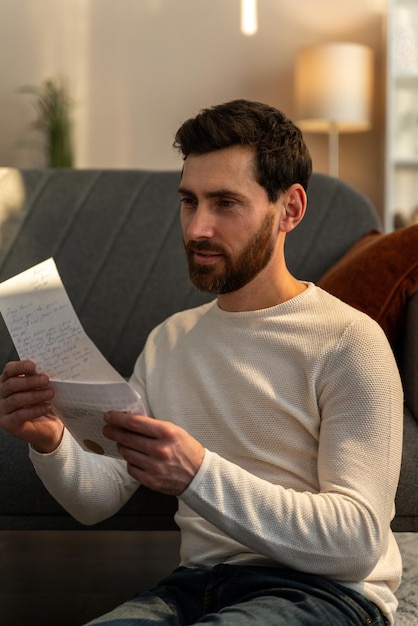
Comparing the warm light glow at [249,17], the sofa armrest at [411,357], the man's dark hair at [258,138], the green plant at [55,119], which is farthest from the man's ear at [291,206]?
the warm light glow at [249,17]

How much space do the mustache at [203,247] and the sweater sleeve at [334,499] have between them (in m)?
0.28

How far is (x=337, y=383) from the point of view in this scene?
3.80 feet

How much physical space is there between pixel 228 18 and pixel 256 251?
11.1 ft

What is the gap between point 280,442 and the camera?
1.21m

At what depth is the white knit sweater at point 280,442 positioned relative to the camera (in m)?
1.07

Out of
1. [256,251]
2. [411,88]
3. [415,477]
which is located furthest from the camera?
[411,88]

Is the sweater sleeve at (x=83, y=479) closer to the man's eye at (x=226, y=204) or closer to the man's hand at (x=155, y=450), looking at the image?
the man's hand at (x=155, y=450)

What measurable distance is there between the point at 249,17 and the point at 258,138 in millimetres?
3322

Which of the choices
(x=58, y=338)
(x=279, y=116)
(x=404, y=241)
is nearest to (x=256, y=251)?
(x=279, y=116)

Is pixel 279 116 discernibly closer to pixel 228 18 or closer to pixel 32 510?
pixel 32 510

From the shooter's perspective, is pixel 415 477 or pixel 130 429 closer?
pixel 130 429

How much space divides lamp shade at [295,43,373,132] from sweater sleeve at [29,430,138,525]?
2944 millimetres

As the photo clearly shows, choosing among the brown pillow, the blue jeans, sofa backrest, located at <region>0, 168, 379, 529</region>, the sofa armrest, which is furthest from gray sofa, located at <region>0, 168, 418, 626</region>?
the blue jeans

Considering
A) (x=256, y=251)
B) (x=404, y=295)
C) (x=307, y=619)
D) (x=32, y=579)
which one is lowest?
(x=32, y=579)
